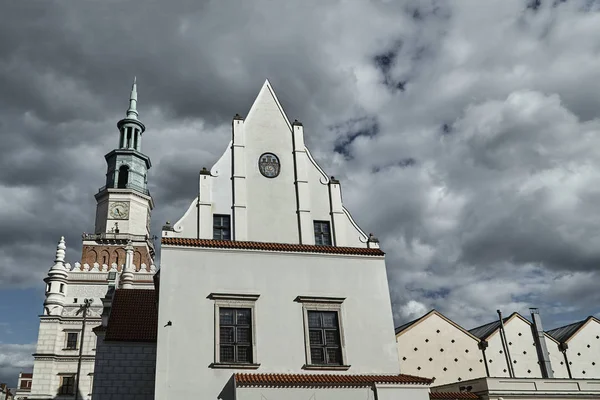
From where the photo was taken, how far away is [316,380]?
19.5 metres

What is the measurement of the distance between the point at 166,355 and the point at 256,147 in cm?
1009

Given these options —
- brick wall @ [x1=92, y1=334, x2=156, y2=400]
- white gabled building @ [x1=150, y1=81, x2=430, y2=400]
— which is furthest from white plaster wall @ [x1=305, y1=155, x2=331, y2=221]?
brick wall @ [x1=92, y1=334, x2=156, y2=400]

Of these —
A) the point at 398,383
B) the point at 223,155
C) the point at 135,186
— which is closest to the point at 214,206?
the point at 223,155

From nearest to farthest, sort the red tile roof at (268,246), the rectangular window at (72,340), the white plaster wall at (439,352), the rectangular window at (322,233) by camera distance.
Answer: the red tile roof at (268,246) < the rectangular window at (322,233) < the white plaster wall at (439,352) < the rectangular window at (72,340)

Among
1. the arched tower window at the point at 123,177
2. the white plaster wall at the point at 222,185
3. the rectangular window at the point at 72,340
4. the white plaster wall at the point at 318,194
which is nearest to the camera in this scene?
the white plaster wall at the point at 222,185

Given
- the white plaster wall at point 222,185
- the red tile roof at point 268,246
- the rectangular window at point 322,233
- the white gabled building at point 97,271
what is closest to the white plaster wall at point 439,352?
the red tile roof at point 268,246

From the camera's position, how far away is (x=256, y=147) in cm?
2486

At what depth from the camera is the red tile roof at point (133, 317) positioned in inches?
1028

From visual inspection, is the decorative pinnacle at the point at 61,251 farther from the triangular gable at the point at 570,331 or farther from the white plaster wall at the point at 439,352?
the triangular gable at the point at 570,331

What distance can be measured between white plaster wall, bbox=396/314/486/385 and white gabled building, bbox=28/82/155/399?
24036 mm

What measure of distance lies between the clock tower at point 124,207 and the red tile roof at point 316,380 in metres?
47.0

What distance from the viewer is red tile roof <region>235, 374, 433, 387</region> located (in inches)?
742

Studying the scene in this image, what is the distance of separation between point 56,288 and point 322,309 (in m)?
40.5

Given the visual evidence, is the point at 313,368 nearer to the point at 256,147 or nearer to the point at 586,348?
the point at 256,147
